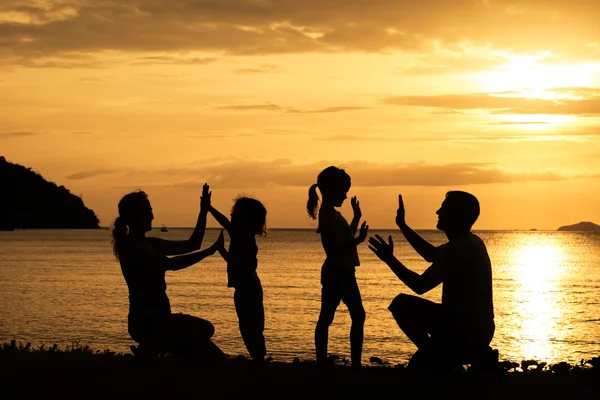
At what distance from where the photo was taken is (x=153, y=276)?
9812 millimetres

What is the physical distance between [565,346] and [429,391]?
22.3 metres

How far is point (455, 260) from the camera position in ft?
30.0

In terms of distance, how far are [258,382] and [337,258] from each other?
195 centimetres

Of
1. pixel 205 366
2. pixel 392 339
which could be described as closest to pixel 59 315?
pixel 392 339

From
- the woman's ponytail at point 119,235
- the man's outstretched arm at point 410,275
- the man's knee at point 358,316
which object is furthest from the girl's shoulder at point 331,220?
the woman's ponytail at point 119,235

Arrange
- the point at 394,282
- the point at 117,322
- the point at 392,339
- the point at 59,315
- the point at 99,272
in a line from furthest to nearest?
the point at 99,272 → the point at 394,282 → the point at 59,315 → the point at 117,322 → the point at 392,339

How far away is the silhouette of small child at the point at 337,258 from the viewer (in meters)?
10.3

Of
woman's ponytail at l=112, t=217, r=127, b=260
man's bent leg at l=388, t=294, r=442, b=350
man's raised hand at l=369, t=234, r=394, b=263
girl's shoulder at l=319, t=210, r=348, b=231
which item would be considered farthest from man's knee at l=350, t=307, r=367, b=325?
woman's ponytail at l=112, t=217, r=127, b=260

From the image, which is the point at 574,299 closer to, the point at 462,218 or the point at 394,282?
the point at 394,282

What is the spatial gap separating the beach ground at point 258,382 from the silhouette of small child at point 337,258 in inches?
18.2

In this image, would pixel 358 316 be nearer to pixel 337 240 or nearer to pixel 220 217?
pixel 337 240

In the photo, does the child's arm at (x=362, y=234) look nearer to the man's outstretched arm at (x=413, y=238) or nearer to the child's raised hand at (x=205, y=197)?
the man's outstretched arm at (x=413, y=238)

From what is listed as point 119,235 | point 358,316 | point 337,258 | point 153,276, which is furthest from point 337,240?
point 119,235

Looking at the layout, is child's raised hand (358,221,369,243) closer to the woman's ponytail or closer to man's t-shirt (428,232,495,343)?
man's t-shirt (428,232,495,343)
